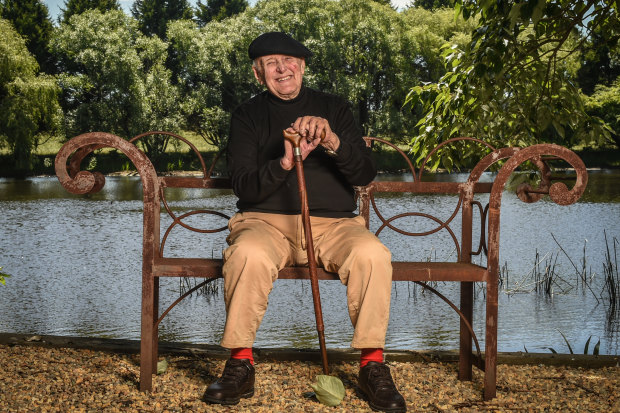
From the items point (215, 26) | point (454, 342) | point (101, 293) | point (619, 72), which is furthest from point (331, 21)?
point (454, 342)

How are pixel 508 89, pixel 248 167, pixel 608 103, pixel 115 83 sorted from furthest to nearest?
pixel 608 103
pixel 115 83
pixel 508 89
pixel 248 167

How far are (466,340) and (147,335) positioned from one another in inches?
56.3

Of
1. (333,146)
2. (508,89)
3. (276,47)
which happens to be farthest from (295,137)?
(508,89)

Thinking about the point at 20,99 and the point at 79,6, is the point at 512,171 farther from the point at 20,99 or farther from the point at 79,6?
the point at 79,6

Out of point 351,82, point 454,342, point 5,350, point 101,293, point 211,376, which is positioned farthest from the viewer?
point 351,82

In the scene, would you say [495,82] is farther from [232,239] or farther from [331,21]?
[331,21]

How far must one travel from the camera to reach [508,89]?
5.50 m

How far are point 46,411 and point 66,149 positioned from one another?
107 centimetres

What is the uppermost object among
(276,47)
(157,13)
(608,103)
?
(157,13)

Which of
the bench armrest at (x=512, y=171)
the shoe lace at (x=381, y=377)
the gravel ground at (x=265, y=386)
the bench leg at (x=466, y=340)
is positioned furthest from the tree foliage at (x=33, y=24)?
the shoe lace at (x=381, y=377)

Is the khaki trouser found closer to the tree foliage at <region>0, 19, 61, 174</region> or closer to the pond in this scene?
the pond

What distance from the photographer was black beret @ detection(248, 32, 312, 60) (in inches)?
138

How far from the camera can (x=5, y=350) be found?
154 inches

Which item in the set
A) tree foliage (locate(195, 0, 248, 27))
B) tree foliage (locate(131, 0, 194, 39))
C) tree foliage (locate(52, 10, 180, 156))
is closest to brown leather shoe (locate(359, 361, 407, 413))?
tree foliage (locate(52, 10, 180, 156))
